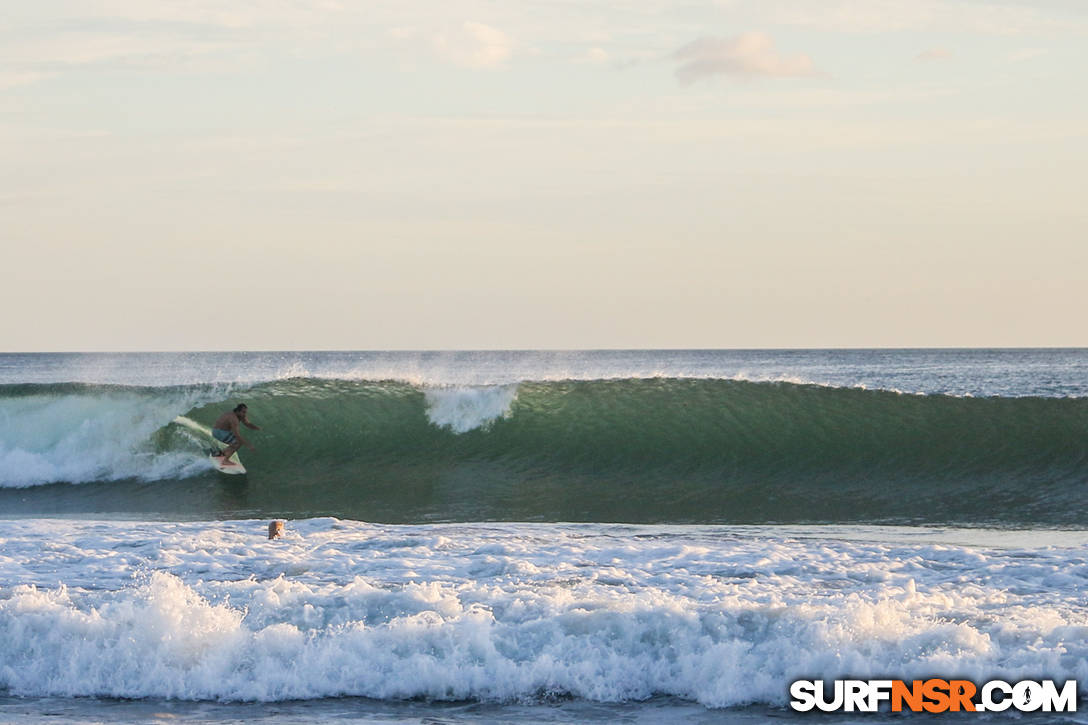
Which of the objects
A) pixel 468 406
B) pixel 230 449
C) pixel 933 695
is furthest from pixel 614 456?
pixel 933 695

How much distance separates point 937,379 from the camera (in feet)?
174

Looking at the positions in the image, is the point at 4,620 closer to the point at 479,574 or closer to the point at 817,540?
the point at 479,574

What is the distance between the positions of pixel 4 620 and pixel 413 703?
108 inches

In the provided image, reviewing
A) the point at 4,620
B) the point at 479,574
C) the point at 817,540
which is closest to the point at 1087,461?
the point at 817,540

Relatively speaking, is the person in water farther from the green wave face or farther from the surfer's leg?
the green wave face

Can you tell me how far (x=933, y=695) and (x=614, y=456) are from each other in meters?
11.9

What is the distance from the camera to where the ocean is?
6621mm

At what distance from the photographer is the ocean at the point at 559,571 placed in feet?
21.7

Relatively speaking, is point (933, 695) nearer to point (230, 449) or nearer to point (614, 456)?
point (614, 456)

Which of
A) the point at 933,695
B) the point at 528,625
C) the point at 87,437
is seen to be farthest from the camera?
the point at 87,437

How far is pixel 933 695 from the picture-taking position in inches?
247

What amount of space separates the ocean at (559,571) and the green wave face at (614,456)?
0.07m

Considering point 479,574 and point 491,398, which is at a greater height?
point 491,398

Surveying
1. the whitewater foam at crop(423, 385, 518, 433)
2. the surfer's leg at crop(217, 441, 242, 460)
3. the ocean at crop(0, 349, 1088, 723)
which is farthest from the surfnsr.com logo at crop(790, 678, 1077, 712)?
the whitewater foam at crop(423, 385, 518, 433)
